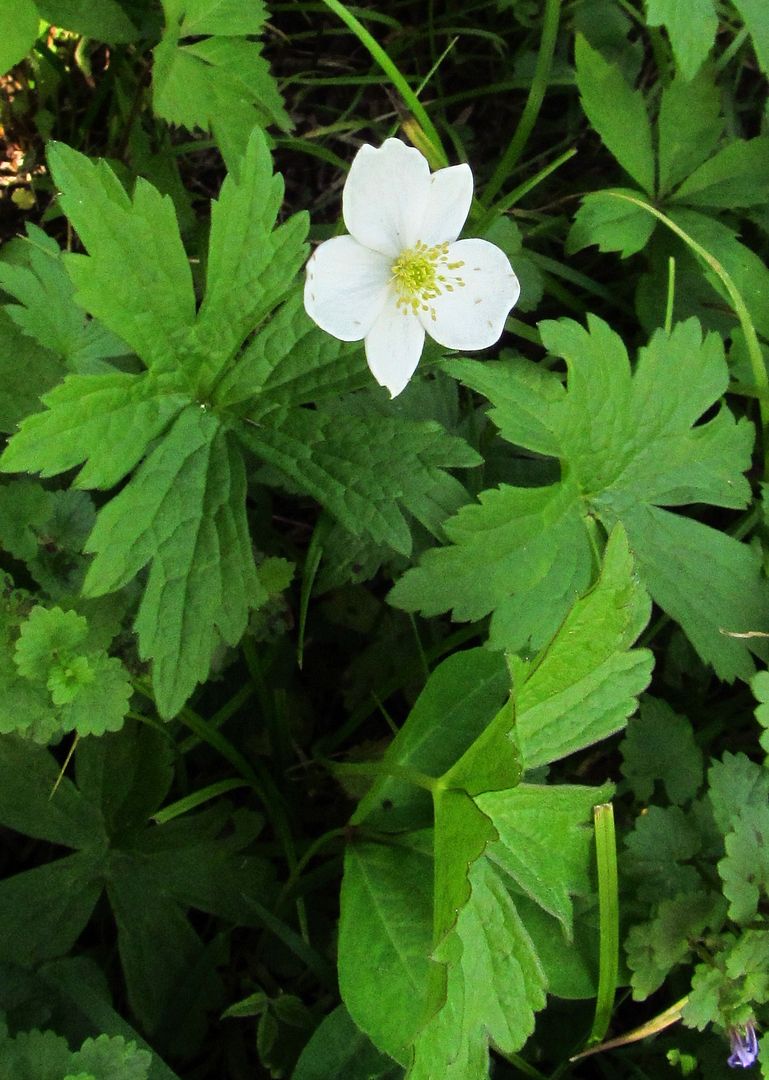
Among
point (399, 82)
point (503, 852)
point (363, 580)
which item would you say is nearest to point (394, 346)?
point (363, 580)

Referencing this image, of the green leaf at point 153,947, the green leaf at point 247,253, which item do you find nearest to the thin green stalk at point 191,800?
the green leaf at point 153,947

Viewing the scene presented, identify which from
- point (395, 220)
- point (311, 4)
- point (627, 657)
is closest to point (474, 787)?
point (627, 657)

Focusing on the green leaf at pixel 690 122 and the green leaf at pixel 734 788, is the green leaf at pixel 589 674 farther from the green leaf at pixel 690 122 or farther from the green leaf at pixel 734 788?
the green leaf at pixel 690 122

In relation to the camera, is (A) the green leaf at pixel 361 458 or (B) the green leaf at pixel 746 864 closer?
(A) the green leaf at pixel 361 458

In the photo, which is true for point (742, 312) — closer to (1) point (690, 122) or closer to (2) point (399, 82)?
(1) point (690, 122)

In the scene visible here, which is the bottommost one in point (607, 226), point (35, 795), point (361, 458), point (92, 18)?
point (35, 795)

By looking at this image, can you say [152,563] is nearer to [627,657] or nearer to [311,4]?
[627,657]
